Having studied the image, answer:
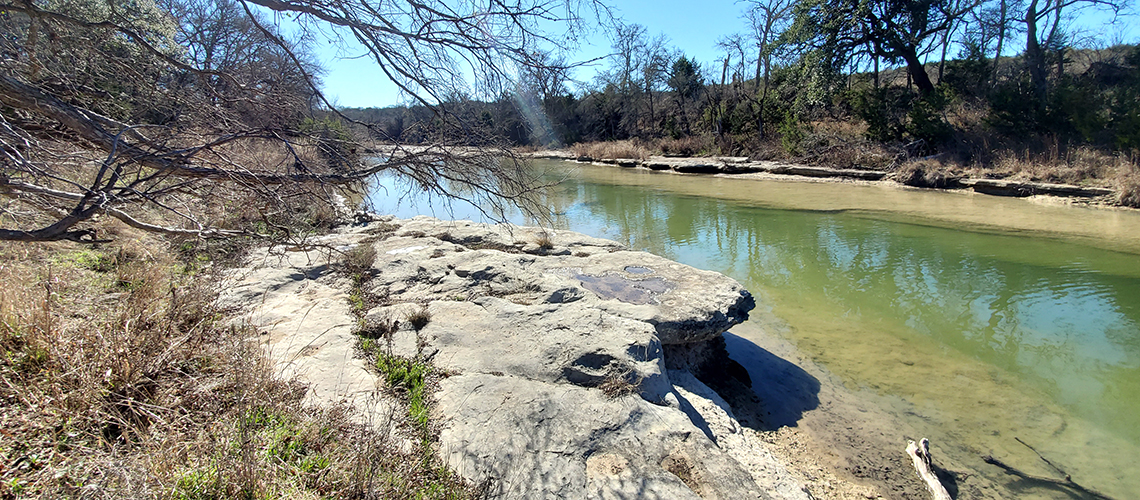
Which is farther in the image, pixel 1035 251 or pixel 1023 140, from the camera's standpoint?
pixel 1023 140

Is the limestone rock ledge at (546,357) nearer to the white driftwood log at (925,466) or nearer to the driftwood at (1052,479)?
the white driftwood log at (925,466)

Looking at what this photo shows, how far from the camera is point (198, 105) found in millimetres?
2777

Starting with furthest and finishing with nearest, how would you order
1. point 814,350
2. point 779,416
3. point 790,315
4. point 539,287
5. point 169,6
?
1. point 790,315
2. point 814,350
3. point 539,287
4. point 779,416
5. point 169,6

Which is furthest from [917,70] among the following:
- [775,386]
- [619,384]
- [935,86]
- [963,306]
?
[619,384]

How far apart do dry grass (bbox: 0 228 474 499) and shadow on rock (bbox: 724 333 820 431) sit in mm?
2969

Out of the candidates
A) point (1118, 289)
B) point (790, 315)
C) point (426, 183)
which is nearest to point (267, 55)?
point (426, 183)

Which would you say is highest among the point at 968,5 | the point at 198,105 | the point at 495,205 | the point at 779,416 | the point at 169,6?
the point at 968,5

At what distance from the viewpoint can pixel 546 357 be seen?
338cm

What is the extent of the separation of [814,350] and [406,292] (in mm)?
4090

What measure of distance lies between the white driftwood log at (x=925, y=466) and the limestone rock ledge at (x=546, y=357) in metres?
1.09

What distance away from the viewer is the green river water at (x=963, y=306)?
161 inches

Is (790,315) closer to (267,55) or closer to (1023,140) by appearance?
(267,55)

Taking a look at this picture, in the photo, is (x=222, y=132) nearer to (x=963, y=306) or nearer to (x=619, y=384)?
(x=619, y=384)

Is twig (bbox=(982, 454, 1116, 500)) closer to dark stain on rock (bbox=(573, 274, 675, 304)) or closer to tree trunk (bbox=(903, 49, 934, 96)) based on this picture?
dark stain on rock (bbox=(573, 274, 675, 304))
